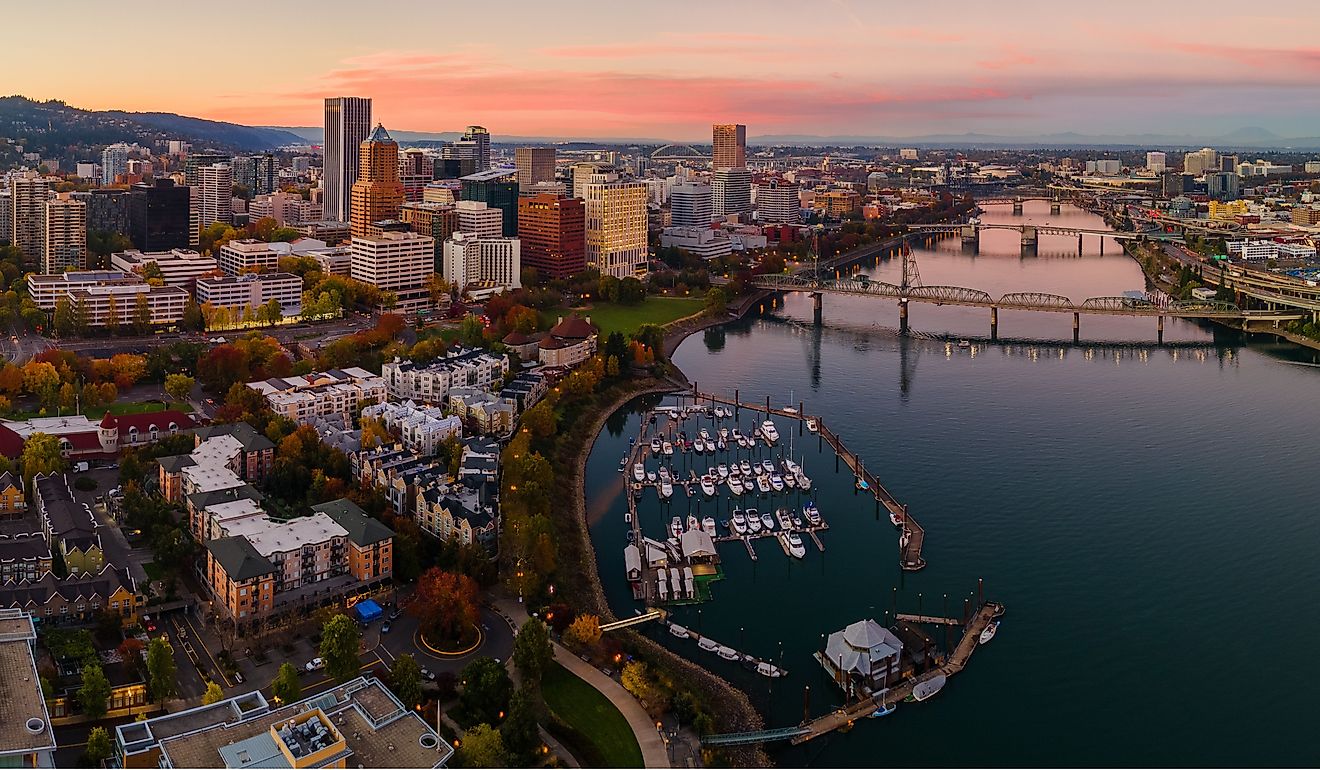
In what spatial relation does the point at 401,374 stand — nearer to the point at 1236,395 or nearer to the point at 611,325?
the point at 611,325

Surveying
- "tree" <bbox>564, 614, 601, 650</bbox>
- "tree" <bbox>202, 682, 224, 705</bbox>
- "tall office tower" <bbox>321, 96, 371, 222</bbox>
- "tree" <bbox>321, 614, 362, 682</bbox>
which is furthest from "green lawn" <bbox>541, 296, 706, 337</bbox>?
"tall office tower" <bbox>321, 96, 371, 222</bbox>

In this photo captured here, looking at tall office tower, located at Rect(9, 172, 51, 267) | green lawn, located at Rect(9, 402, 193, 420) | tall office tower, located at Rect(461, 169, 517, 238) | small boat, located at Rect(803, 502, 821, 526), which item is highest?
tall office tower, located at Rect(461, 169, 517, 238)

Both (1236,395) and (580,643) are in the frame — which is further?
(1236,395)

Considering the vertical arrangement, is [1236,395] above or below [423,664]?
above

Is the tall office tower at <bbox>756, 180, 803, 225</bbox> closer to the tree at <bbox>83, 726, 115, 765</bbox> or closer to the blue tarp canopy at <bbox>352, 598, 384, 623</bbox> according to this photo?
the blue tarp canopy at <bbox>352, 598, 384, 623</bbox>

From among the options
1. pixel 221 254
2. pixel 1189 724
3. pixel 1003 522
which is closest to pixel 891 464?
pixel 1003 522

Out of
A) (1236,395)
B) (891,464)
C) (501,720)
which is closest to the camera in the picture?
(501,720)

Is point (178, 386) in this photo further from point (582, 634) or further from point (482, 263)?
point (482, 263)

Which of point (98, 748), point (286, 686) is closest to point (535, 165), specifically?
point (286, 686)
